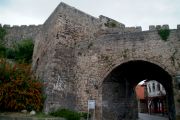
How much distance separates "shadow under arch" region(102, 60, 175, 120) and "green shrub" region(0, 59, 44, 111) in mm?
3205

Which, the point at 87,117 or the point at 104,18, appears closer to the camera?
the point at 87,117

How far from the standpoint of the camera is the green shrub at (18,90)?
416 inches

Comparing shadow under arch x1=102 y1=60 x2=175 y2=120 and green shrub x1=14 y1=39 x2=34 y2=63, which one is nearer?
shadow under arch x1=102 y1=60 x2=175 y2=120

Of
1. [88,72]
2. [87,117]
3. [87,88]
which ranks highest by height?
[88,72]

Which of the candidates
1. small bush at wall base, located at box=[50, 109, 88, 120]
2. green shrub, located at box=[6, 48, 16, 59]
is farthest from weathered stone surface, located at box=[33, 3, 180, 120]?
green shrub, located at box=[6, 48, 16, 59]

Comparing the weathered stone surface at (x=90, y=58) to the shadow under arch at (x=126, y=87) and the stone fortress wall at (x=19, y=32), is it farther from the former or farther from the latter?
the stone fortress wall at (x=19, y=32)

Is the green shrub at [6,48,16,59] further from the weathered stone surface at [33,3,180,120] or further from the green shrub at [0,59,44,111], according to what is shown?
the green shrub at [0,59,44,111]

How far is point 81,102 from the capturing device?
40.5 feet

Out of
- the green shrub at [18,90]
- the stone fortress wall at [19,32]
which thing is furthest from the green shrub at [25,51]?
the green shrub at [18,90]

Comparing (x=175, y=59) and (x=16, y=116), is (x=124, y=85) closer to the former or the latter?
(x=175, y=59)

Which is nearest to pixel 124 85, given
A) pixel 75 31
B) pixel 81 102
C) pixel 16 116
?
pixel 81 102

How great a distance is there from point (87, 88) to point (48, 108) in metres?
2.22

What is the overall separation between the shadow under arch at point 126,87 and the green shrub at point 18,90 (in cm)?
320

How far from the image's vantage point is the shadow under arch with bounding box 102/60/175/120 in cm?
1236
